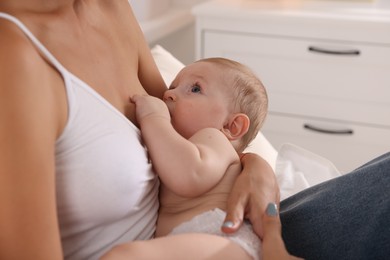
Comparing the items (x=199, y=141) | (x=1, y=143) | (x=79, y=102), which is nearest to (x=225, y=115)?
(x=199, y=141)

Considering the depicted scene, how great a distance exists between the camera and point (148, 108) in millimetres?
1090

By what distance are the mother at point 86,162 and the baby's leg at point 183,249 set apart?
60mm

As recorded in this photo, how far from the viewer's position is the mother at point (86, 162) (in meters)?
0.83

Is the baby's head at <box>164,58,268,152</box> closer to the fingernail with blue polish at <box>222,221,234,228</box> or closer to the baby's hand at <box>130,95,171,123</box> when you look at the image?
the baby's hand at <box>130,95,171,123</box>

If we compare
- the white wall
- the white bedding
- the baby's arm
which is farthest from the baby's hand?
the white wall

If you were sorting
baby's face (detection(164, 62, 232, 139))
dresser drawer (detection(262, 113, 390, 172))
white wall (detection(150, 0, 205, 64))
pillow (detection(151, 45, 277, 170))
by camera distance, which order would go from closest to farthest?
baby's face (detection(164, 62, 232, 139)) → pillow (detection(151, 45, 277, 170)) → dresser drawer (detection(262, 113, 390, 172)) → white wall (detection(150, 0, 205, 64))

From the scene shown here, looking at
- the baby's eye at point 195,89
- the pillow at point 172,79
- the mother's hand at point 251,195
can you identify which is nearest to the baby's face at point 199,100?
the baby's eye at point 195,89

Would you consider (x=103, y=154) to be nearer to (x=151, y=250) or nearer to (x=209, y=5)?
(x=151, y=250)

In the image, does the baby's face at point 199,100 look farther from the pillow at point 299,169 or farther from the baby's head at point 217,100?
the pillow at point 299,169

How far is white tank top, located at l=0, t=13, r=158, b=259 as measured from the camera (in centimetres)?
91

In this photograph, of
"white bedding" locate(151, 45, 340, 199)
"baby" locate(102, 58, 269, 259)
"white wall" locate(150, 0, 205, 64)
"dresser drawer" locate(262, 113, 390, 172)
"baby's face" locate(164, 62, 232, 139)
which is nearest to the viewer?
"baby" locate(102, 58, 269, 259)

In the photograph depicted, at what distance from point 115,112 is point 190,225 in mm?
217

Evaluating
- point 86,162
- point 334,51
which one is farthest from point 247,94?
point 334,51

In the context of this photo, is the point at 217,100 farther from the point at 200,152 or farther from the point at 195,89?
the point at 200,152
